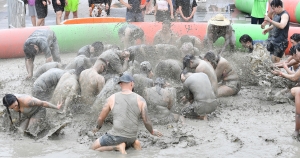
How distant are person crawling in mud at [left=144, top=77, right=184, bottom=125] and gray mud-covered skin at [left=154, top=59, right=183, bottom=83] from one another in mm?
1141

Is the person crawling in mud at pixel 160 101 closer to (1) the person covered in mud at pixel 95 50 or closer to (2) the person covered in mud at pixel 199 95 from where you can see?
(2) the person covered in mud at pixel 199 95

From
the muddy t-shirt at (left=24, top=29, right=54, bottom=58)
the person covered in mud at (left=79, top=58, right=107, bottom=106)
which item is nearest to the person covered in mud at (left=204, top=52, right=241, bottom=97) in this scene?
the person covered in mud at (left=79, top=58, right=107, bottom=106)

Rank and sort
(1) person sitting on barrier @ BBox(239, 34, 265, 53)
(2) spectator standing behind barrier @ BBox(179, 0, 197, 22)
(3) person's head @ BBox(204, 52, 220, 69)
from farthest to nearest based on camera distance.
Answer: (2) spectator standing behind barrier @ BBox(179, 0, 197, 22), (1) person sitting on barrier @ BBox(239, 34, 265, 53), (3) person's head @ BBox(204, 52, 220, 69)

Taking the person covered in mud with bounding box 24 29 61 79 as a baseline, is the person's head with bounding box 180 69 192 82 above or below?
below

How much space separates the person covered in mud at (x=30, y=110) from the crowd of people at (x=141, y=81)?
1cm

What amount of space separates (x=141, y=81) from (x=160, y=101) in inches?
21.5

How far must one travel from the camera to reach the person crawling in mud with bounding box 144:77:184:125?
8086mm

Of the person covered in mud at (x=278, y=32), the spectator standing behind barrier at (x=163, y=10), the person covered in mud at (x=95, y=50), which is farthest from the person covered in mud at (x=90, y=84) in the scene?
the spectator standing behind barrier at (x=163, y=10)

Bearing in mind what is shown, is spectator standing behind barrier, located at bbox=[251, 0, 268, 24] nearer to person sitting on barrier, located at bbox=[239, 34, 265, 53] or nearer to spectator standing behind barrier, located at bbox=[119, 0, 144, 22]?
person sitting on barrier, located at bbox=[239, 34, 265, 53]

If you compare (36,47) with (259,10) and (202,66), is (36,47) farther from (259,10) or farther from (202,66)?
(259,10)

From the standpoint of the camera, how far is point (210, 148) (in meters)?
7.29

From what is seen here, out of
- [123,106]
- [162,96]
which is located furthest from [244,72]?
[123,106]

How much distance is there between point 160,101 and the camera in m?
8.09

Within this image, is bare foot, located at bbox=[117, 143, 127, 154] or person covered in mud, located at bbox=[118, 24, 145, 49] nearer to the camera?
bare foot, located at bbox=[117, 143, 127, 154]
